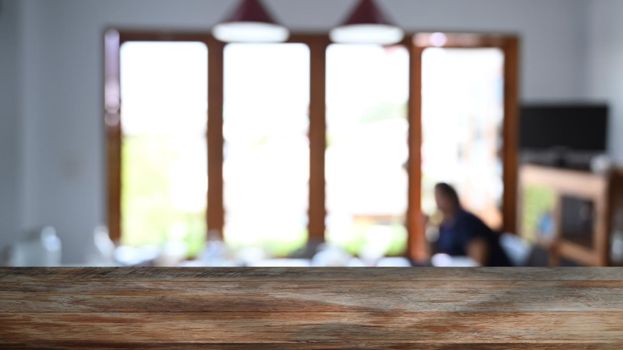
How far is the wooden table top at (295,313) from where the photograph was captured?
32cm

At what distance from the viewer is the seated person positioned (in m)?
4.10

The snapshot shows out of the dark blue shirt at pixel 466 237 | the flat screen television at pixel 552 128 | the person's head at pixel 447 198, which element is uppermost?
the flat screen television at pixel 552 128

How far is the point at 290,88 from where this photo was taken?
5.72 metres

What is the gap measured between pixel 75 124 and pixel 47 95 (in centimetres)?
27

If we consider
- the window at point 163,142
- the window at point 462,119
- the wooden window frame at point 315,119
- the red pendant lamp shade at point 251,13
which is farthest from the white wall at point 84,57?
the red pendant lamp shade at point 251,13

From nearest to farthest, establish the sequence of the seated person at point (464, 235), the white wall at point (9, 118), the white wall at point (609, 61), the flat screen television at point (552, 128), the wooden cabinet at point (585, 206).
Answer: the seated person at point (464, 235) < the wooden cabinet at point (585, 206) < the white wall at point (9, 118) < the white wall at point (609, 61) < the flat screen television at point (552, 128)

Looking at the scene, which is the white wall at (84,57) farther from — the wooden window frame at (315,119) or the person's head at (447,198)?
the person's head at (447,198)

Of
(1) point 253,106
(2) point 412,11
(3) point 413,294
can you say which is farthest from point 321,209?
(3) point 413,294

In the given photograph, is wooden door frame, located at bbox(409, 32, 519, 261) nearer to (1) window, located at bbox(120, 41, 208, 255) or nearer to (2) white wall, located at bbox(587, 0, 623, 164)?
(2) white wall, located at bbox(587, 0, 623, 164)

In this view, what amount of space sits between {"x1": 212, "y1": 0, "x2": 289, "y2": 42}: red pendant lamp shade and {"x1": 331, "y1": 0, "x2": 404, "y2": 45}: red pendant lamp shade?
28cm

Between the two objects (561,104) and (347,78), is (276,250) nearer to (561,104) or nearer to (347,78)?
(347,78)

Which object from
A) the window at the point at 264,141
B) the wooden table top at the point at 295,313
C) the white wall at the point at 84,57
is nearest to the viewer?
the wooden table top at the point at 295,313

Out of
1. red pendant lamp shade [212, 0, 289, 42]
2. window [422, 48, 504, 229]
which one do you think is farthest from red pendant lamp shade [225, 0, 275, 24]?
window [422, 48, 504, 229]

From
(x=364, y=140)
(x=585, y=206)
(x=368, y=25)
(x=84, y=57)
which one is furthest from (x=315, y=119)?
(x=368, y=25)
